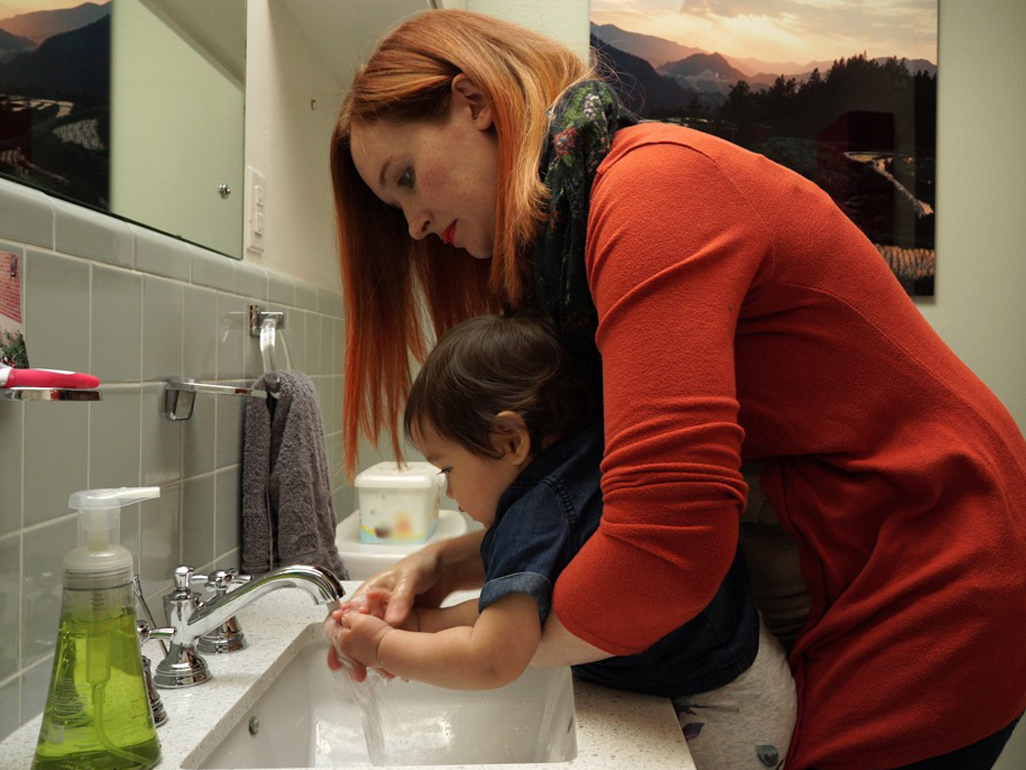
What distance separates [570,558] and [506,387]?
0.17m

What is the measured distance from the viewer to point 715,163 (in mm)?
657

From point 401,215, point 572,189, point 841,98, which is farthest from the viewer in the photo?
point 841,98

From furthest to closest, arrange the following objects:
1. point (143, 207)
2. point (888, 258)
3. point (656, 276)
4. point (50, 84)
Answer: point (888, 258) → point (143, 207) → point (50, 84) → point (656, 276)

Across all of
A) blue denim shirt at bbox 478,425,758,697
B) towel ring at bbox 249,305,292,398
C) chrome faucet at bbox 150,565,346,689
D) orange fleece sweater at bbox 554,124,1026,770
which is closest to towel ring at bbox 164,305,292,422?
towel ring at bbox 249,305,292,398

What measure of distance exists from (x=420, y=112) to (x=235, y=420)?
1.86ft

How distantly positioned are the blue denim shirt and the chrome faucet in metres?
0.19

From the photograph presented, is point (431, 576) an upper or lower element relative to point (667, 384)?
lower

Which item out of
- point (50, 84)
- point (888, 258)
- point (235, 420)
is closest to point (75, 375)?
point (50, 84)

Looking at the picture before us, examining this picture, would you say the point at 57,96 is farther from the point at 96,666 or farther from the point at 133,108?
the point at 96,666

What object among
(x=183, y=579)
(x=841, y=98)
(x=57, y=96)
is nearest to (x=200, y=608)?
(x=183, y=579)

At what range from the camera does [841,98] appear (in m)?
2.31

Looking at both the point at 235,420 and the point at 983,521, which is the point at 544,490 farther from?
the point at 235,420

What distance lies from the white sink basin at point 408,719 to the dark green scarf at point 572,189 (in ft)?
1.28

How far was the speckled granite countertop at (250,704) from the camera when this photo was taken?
706 mm
